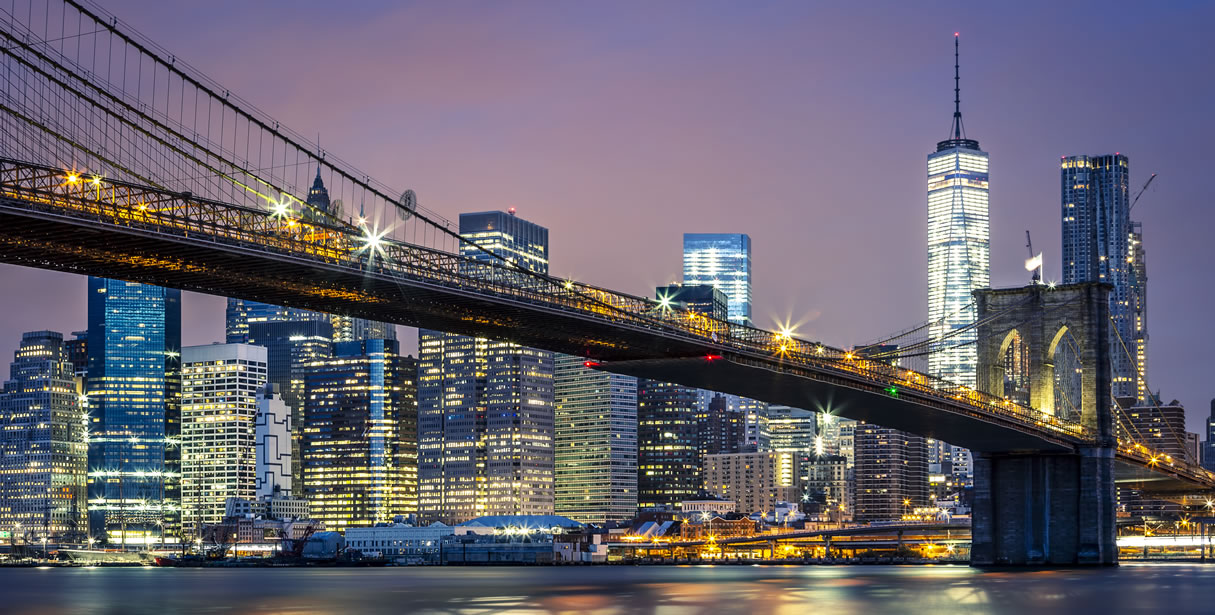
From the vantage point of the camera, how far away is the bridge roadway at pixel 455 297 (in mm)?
45375

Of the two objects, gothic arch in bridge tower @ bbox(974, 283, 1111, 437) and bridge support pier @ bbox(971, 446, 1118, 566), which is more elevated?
gothic arch in bridge tower @ bbox(974, 283, 1111, 437)

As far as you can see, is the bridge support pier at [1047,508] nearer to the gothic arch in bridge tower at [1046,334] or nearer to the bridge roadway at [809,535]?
the gothic arch in bridge tower at [1046,334]

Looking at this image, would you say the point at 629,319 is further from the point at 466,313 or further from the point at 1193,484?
the point at 1193,484

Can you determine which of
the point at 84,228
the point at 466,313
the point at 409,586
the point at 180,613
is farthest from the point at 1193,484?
the point at 84,228

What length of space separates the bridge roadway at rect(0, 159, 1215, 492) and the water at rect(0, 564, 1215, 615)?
856cm

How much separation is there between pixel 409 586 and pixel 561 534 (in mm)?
77114

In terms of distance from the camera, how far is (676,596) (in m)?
66.6

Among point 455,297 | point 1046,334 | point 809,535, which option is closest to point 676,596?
point 455,297

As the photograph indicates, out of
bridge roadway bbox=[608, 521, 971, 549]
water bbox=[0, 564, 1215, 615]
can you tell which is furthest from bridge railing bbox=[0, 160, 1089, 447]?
bridge roadway bbox=[608, 521, 971, 549]

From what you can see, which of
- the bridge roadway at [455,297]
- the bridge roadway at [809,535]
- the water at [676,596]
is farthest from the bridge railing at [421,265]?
the bridge roadway at [809,535]

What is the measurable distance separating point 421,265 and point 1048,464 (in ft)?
138

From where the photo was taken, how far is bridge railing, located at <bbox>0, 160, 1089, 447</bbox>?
44.4m

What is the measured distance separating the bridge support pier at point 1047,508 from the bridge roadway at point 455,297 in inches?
58.8

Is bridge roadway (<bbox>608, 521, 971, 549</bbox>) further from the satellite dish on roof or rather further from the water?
the satellite dish on roof
